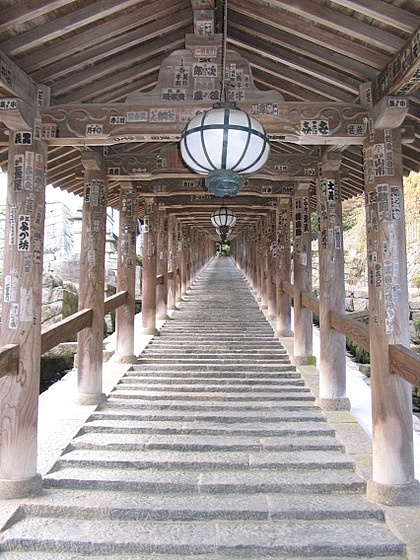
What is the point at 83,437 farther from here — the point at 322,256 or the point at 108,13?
the point at 108,13

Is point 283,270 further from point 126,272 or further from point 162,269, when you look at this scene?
point 126,272

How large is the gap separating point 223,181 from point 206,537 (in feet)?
11.3

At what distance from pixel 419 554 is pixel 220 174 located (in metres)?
3.84

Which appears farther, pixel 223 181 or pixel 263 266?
pixel 263 266

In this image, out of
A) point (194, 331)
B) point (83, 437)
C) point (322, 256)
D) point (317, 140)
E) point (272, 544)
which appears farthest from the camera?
point (194, 331)

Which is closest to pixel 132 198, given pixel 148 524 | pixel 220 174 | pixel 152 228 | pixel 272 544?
pixel 152 228

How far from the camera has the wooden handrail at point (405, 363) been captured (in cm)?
399

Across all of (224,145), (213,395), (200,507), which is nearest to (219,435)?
(213,395)

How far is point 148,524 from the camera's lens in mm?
4527

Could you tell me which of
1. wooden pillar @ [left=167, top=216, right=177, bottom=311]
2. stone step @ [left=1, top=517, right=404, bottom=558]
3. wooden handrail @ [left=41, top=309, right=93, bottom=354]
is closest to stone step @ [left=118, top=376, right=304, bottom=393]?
wooden handrail @ [left=41, top=309, right=93, bottom=354]

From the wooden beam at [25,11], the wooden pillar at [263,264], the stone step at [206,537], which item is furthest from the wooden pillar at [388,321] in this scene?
the wooden pillar at [263,264]

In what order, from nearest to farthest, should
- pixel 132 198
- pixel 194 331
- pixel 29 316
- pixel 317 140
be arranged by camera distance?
pixel 29 316 → pixel 317 140 → pixel 132 198 → pixel 194 331

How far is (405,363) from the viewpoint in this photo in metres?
4.27

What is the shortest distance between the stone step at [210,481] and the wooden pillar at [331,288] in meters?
1.90
